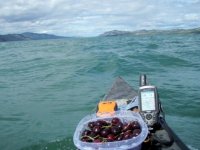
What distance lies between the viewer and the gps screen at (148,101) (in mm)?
5203

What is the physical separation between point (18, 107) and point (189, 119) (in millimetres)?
6374

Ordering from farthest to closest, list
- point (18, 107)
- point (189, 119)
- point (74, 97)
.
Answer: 1. point (74, 97)
2. point (18, 107)
3. point (189, 119)

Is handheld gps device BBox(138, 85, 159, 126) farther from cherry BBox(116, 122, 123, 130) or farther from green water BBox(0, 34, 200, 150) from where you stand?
green water BBox(0, 34, 200, 150)

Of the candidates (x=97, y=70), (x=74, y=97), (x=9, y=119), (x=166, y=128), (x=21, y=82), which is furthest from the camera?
(x=97, y=70)

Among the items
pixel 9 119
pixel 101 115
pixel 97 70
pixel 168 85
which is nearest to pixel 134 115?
pixel 101 115

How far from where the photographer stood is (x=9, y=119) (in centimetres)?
1199

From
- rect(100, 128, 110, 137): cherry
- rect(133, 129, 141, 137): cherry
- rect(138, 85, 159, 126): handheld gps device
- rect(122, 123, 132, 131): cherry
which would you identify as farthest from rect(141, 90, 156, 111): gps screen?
rect(100, 128, 110, 137): cherry

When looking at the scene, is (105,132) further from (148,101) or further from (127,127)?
(148,101)

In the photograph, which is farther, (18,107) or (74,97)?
(74,97)

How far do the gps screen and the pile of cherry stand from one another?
1.90 feet

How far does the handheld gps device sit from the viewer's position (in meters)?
5.18

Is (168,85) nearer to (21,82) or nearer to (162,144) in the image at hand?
(21,82)

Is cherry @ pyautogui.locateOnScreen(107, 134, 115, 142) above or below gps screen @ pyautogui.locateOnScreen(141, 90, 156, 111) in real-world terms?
below

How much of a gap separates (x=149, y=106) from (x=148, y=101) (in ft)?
0.24
